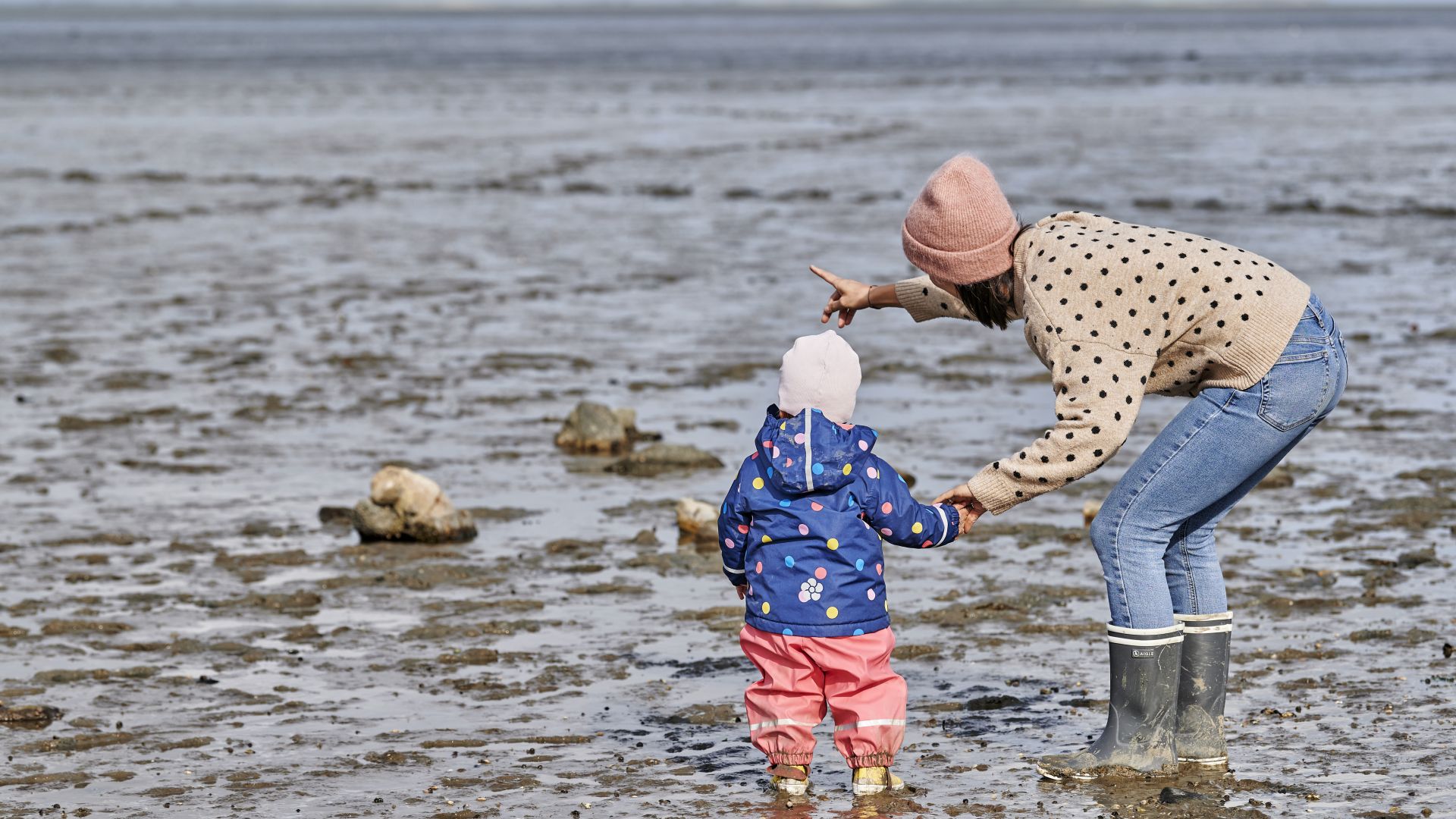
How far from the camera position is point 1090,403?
439cm

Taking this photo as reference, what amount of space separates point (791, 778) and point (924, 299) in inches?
49.6

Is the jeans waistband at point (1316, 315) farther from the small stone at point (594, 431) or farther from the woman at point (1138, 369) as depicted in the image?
the small stone at point (594, 431)

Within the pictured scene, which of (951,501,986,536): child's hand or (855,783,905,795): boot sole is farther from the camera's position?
(855,783,905,795): boot sole

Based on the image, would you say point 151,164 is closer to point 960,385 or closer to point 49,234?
point 49,234

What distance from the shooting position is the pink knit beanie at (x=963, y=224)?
4.45m

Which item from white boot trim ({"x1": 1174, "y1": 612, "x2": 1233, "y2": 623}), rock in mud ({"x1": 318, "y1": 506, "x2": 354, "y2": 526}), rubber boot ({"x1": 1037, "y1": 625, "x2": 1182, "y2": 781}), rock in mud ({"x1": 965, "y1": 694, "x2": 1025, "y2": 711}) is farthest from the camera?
rock in mud ({"x1": 318, "y1": 506, "x2": 354, "y2": 526})

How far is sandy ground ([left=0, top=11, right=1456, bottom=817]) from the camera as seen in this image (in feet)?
16.9

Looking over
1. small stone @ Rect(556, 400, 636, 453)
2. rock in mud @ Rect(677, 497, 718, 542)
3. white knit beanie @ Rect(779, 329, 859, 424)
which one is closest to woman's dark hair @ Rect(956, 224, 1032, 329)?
white knit beanie @ Rect(779, 329, 859, 424)

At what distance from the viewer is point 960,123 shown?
108ft

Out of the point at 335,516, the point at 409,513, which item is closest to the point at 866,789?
the point at 409,513

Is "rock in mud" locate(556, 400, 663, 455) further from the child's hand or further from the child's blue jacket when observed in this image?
the child's hand

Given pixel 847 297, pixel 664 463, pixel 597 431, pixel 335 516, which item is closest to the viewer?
pixel 847 297

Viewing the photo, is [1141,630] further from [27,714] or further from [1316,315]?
[27,714]

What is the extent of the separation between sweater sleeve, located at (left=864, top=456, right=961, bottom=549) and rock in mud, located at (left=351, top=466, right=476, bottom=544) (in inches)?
130
